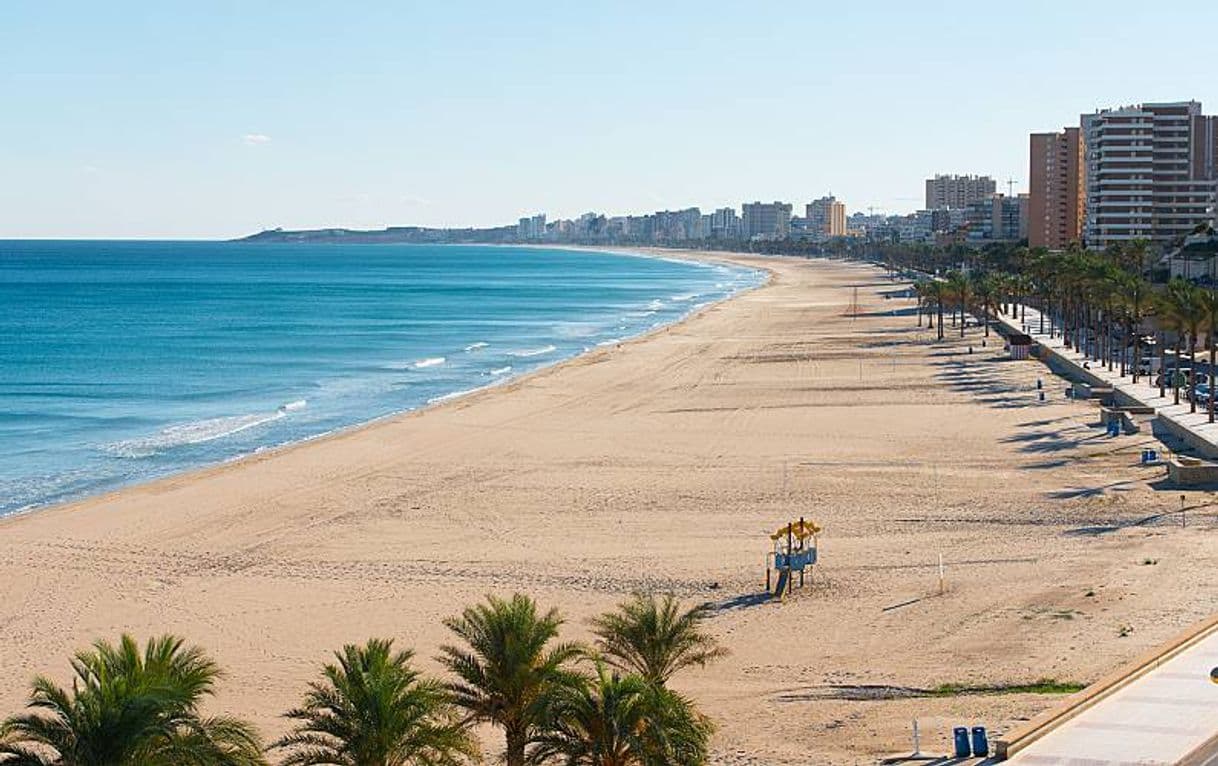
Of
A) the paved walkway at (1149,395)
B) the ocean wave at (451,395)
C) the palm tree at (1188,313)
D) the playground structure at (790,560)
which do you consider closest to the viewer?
the playground structure at (790,560)

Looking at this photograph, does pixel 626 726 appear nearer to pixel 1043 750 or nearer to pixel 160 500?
pixel 1043 750

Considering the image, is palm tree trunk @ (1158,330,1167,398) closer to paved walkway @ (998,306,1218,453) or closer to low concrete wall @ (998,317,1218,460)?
paved walkway @ (998,306,1218,453)

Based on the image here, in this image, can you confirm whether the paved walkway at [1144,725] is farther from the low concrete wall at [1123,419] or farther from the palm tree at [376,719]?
the low concrete wall at [1123,419]

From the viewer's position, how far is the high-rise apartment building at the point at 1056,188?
149375 mm

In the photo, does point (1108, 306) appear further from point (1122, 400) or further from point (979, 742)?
point (979, 742)

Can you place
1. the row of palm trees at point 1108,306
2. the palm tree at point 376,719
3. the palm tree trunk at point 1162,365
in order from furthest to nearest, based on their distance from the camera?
the palm tree trunk at point 1162,365 → the row of palm trees at point 1108,306 → the palm tree at point 376,719

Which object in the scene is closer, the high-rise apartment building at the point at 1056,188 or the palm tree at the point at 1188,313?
the palm tree at the point at 1188,313

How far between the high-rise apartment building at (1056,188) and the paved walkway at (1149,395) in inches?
3126

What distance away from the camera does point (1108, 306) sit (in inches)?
2467

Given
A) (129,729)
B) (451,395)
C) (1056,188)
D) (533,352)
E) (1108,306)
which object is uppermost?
(1056,188)

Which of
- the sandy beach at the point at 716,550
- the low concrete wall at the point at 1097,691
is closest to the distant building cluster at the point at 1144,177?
the sandy beach at the point at 716,550

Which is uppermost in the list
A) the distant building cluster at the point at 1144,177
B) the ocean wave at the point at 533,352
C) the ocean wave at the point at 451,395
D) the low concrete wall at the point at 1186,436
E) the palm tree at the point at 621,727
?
the distant building cluster at the point at 1144,177

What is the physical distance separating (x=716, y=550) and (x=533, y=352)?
1950 inches

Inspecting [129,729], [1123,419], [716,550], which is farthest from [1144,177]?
[129,729]
